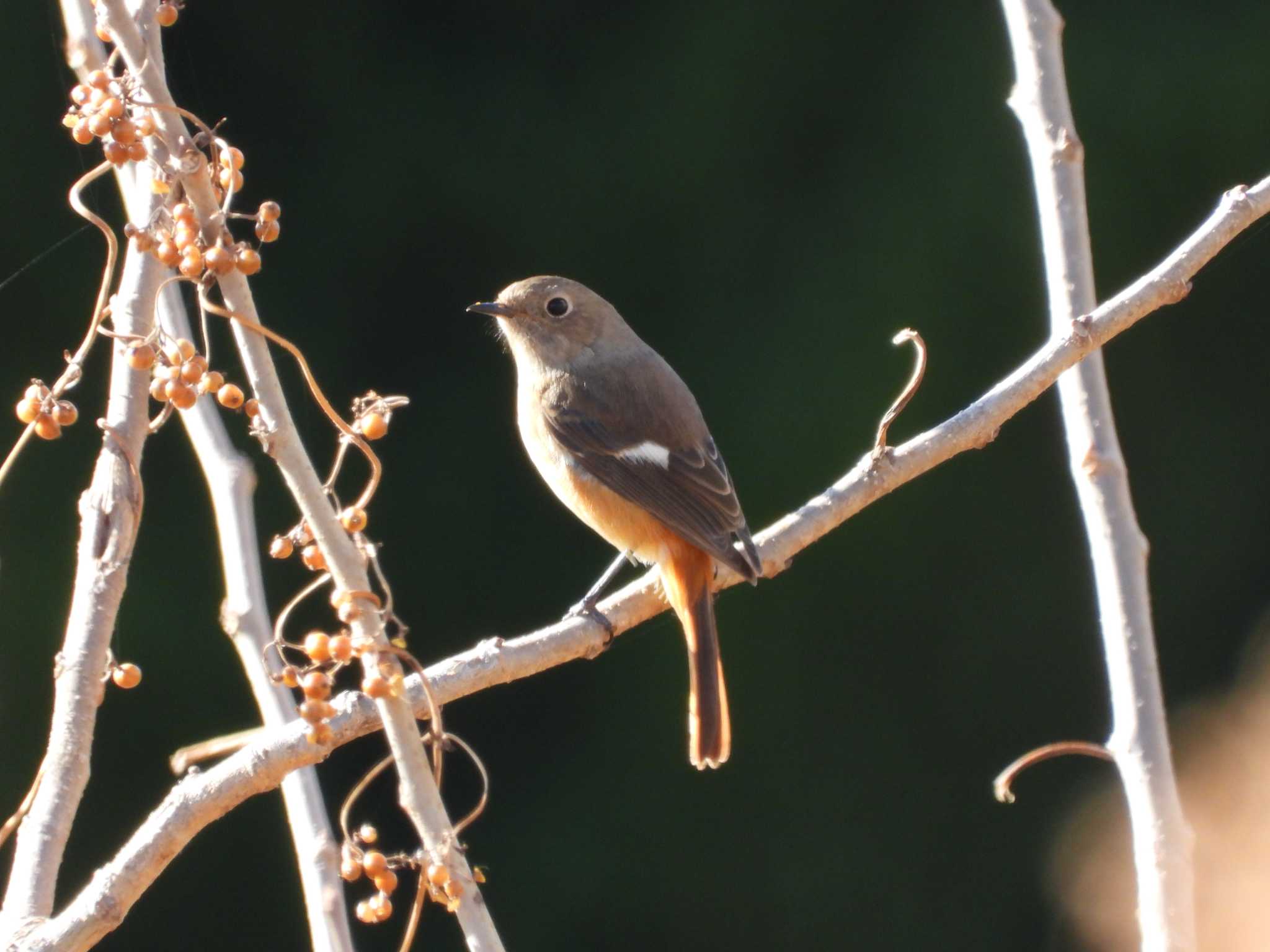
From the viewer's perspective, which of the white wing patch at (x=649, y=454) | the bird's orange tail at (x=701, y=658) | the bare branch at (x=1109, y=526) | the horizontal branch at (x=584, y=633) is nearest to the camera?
the horizontal branch at (x=584, y=633)

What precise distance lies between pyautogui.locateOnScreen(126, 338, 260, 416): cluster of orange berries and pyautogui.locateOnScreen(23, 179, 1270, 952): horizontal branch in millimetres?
376

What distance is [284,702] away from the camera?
1.91 metres

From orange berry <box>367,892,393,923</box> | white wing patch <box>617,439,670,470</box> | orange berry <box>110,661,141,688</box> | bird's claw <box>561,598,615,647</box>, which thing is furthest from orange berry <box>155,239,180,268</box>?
white wing patch <box>617,439,670,470</box>

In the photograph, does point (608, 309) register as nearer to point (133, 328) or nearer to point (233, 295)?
point (133, 328)

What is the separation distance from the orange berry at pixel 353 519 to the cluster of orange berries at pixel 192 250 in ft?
0.73

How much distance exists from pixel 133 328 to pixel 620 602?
4.10ft

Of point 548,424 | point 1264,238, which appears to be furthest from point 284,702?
point 1264,238

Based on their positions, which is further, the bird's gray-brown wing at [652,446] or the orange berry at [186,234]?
the bird's gray-brown wing at [652,446]

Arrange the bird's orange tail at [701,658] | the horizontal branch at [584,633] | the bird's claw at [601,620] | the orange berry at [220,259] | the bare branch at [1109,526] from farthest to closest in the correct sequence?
the bird's orange tail at [701,658] < the bird's claw at [601,620] < the bare branch at [1109,526] < the horizontal branch at [584,633] < the orange berry at [220,259]

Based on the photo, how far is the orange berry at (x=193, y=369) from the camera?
1.31m

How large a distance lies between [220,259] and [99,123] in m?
0.19

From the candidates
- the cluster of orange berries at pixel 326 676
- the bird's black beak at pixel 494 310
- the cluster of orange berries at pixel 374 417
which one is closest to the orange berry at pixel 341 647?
the cluster of orange berries at pixel 326 676

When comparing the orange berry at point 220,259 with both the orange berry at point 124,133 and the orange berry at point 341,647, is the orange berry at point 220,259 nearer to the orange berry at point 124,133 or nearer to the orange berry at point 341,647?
the orange berry at point 124,133

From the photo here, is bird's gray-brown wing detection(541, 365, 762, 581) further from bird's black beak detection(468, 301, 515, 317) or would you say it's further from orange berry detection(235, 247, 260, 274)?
orange berry detection(235, 247, 260, 274)
